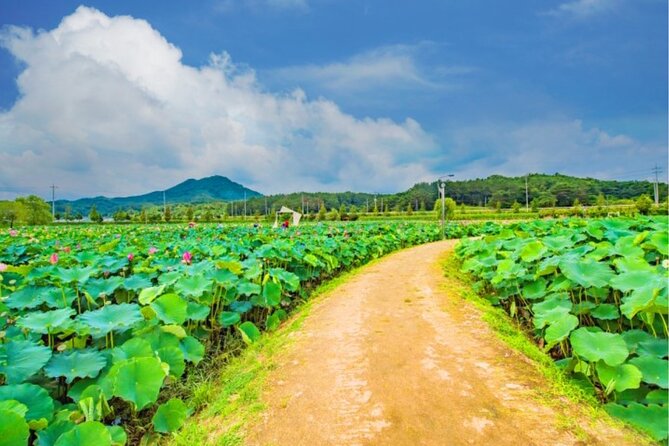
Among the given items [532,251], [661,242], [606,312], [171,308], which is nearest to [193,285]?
[171,308]

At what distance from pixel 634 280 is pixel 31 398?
4.51 metres

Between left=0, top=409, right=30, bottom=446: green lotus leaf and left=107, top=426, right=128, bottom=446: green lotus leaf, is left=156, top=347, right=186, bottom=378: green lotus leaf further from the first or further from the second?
left=0, top=409, right=30, bottom=446: green lotus leaf

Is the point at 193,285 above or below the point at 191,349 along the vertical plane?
above

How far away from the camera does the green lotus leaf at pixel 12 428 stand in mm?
1866

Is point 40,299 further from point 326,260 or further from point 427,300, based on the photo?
point 326,260

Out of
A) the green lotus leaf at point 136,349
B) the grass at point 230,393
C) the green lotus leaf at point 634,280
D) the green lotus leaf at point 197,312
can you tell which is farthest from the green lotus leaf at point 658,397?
the green lotus leaf at point 197,312

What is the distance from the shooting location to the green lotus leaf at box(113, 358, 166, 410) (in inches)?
101

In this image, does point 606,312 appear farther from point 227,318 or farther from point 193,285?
point 193,285

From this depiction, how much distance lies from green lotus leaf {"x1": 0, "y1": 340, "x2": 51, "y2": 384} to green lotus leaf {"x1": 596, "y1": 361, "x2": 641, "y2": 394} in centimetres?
387

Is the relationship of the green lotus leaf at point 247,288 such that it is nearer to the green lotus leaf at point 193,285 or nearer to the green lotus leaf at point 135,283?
the green lotus leaf at point 193,285

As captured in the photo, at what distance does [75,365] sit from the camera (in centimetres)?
271

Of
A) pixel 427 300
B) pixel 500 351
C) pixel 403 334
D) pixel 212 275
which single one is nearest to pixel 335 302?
pixel 427 300

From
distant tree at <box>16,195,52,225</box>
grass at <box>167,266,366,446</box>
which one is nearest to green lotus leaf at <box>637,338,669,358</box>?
grass at <box>167,266,366,446</box>

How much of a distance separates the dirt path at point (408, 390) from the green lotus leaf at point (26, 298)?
90.2 inches
